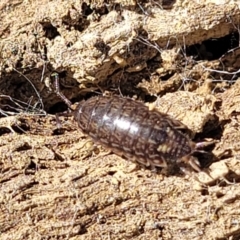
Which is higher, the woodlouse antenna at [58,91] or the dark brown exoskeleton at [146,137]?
the woodlouse antenna at [58,91]

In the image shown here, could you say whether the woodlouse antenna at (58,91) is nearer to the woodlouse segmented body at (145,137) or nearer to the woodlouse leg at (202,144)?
the woodlouse segmented body at (145,137)

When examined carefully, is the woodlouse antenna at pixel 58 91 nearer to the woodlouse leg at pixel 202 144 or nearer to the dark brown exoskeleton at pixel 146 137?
the dark brown exoskeleton at pixel 146 137

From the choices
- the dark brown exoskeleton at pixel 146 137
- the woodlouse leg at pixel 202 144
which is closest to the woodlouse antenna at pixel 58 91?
the dark brown exoskeleton at pixel 146 137

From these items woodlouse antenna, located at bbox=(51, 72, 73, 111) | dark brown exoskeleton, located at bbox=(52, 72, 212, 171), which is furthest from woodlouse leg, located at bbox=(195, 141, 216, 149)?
woodlouse antenna, located at bbox=(51, 72, 73, 111)

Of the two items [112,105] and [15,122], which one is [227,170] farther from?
[15,122]

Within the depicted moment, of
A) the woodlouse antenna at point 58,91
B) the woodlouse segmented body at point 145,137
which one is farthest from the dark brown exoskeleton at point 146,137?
the woodlouse antenna at point 58,91

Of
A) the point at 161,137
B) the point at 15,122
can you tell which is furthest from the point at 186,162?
the point at 15,122

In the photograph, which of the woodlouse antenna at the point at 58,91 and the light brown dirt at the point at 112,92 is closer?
the light brown dirt at the point at 112,92

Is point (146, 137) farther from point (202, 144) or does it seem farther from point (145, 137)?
A: point (202, 144)

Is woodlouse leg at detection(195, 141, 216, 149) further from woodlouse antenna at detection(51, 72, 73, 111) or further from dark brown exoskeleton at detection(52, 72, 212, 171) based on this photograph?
woodlouse antenna at detection(51, 72, 73, 111)
